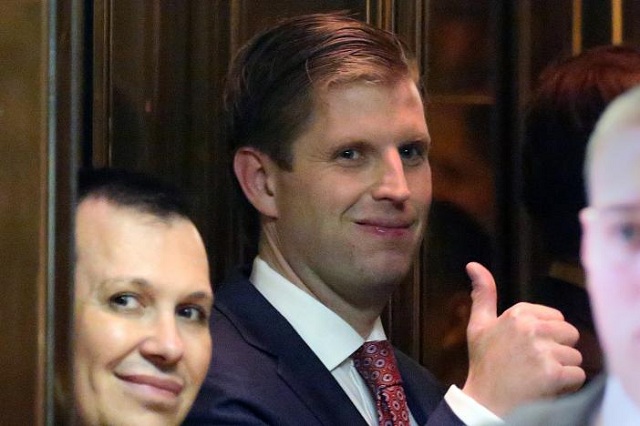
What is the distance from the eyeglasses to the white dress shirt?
1.14 ft

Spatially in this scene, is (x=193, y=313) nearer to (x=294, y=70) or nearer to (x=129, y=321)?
(x=129, y=321)

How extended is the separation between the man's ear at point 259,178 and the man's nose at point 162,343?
0.18m

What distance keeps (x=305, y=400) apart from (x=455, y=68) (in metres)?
0.34

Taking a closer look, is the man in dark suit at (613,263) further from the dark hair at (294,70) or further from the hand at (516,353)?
the dark hair at (294,70)

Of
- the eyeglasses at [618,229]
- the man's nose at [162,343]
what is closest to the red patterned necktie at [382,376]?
the man's nose at [162,343]

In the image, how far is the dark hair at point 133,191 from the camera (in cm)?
82

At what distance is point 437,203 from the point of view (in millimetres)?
965

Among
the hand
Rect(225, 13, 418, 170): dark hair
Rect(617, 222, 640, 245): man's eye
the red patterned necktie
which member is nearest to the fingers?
the hand

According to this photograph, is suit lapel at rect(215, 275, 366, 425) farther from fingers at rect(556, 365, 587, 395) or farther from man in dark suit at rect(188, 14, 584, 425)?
fingers at rect(556, 365, 587, 395)

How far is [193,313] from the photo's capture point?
33.0 inches

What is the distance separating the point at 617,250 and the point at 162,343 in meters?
0.35

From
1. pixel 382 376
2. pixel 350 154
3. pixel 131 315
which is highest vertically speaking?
pixel 350 154

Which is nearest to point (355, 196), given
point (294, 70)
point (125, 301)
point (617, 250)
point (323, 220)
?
point (323, 220)

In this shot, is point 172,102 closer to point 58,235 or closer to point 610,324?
point 58,235
